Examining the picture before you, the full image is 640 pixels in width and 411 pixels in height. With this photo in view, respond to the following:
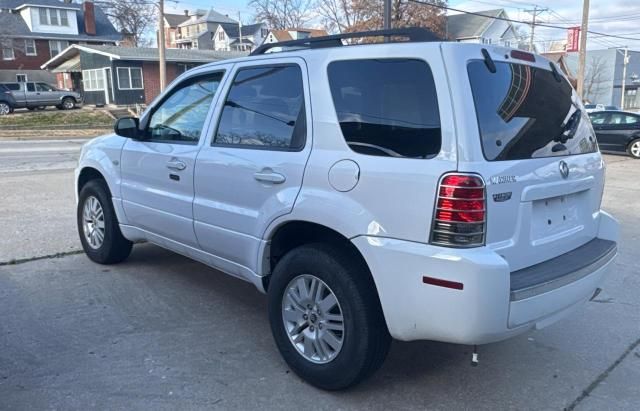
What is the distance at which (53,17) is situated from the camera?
52.1m

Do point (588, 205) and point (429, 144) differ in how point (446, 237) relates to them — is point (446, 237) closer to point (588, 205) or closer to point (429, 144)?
point (429, 144)

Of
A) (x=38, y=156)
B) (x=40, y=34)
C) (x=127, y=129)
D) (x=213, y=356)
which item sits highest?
(x=40, y=34)

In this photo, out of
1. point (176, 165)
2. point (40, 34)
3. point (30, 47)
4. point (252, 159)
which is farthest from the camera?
point (40, 34)

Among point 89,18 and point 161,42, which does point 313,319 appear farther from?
point 89,18

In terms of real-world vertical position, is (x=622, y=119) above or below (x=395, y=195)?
below

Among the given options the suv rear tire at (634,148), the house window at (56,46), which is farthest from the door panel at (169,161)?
the house window at (56,46)

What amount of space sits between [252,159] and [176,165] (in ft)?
2.95

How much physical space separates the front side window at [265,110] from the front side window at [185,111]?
28 cm

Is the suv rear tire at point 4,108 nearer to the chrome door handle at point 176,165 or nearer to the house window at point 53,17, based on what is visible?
the house window at point 53,17

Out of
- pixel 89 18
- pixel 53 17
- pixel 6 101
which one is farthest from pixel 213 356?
pixel 89 18

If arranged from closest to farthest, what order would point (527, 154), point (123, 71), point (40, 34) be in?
point (527, 154) < point (123, 71) < point (40, 34)

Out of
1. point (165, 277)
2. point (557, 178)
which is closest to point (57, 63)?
point (165, 277)

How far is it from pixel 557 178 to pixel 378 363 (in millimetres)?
1426

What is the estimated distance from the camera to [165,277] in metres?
5.24
